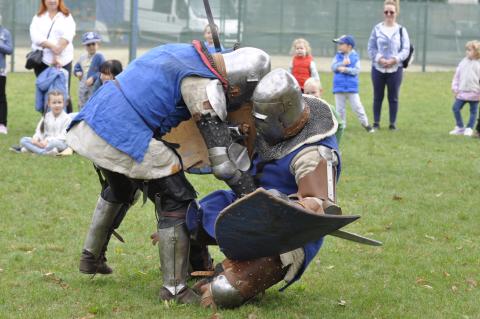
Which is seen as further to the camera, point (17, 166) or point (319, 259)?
point (17, 166)

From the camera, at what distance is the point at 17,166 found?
978 cm

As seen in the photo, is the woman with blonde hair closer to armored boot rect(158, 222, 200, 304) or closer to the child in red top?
the child in red top

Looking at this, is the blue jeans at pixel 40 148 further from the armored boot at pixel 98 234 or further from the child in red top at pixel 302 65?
the armored boot at pixel 98 234

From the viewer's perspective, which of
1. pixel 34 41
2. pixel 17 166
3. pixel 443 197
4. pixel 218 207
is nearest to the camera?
pixel 218 207

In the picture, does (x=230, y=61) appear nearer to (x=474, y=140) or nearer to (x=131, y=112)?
(x=131, y=112)

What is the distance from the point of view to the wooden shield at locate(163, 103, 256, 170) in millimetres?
5328

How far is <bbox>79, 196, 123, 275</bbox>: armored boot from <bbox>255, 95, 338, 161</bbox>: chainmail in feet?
3.20

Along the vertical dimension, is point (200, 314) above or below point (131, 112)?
below

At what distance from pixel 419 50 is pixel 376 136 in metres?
13.4

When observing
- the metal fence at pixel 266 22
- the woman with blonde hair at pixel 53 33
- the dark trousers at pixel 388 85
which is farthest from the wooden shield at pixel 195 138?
the metal fence at pixel 266 22

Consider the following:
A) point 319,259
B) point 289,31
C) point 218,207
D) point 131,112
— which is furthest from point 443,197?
point 289,31

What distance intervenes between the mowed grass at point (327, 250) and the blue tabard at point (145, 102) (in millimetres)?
939

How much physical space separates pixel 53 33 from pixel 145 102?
21.2 ft

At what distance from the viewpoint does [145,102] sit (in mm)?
5074
